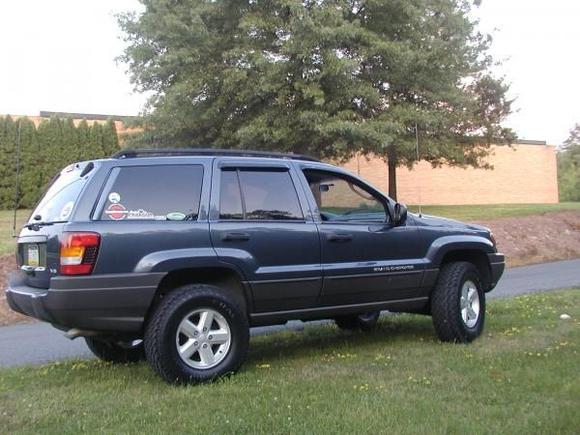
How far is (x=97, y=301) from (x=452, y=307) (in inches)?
140

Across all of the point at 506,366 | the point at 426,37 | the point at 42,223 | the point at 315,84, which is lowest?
the point at 506,366

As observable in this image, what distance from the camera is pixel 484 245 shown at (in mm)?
7320

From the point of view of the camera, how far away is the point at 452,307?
679cm

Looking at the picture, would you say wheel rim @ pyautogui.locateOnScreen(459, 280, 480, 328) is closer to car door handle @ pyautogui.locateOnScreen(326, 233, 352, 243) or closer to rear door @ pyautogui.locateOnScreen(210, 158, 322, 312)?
car door handle @ pyautogui.locateOnScreen(326, 233, 352, 243)

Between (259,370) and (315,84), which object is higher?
(315,84)

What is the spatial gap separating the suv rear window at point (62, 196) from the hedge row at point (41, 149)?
19863 millimetres

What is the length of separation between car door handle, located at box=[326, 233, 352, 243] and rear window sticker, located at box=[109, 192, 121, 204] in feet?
6.24

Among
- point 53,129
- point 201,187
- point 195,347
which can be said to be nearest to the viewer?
point 195,347

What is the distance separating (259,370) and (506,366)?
2.09m

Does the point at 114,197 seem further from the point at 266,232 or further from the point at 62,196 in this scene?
the point at 266,232

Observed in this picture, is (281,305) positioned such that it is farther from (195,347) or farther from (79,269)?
(79,269)

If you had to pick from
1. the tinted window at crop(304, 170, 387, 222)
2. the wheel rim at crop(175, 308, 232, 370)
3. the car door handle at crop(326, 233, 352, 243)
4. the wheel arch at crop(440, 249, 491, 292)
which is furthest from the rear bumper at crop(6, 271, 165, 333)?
the wheel arch at crop(440, 249, 491, 292)

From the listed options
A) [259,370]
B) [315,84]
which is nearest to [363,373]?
[259,370]

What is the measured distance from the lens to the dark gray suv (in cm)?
514
